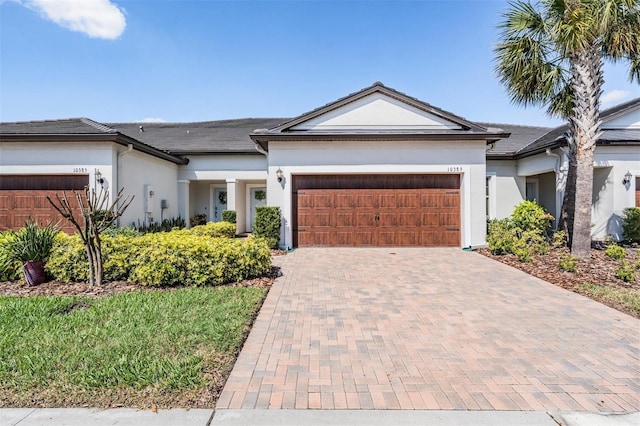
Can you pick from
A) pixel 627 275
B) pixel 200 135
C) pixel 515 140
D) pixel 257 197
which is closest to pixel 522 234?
pixel 627 275

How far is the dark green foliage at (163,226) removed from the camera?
11.2m

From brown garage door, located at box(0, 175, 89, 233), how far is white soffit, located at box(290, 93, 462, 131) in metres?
8.23

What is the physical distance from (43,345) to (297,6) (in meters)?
12.0

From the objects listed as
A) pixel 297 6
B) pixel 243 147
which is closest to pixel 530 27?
pixel 297 6

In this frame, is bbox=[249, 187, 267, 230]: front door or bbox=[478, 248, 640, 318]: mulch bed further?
bbox=[249, 187, 267, 230]: front door

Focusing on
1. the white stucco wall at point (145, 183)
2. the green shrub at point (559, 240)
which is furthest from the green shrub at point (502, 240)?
the white stucco wall at point (145, 183)

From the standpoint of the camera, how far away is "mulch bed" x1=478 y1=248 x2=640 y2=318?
21.6 feet

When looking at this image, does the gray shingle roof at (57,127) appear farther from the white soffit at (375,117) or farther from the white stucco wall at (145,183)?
the white soffit at (375,117)

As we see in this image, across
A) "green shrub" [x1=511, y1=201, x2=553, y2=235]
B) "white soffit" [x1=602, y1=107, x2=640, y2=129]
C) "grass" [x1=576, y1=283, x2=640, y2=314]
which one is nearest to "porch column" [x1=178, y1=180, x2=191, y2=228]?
"green shrub" [x1=511, y1=201, x2=553, y2=235]

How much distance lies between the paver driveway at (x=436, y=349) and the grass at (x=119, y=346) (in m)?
0.38

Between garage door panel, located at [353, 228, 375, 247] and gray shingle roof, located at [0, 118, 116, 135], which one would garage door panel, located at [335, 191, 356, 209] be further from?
gray shingle roof, located at [0, 118, 116, 135]

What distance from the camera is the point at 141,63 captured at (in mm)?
11945

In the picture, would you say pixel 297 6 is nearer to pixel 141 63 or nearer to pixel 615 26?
pixel 141 63

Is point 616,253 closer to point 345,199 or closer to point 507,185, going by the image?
point 507,185
